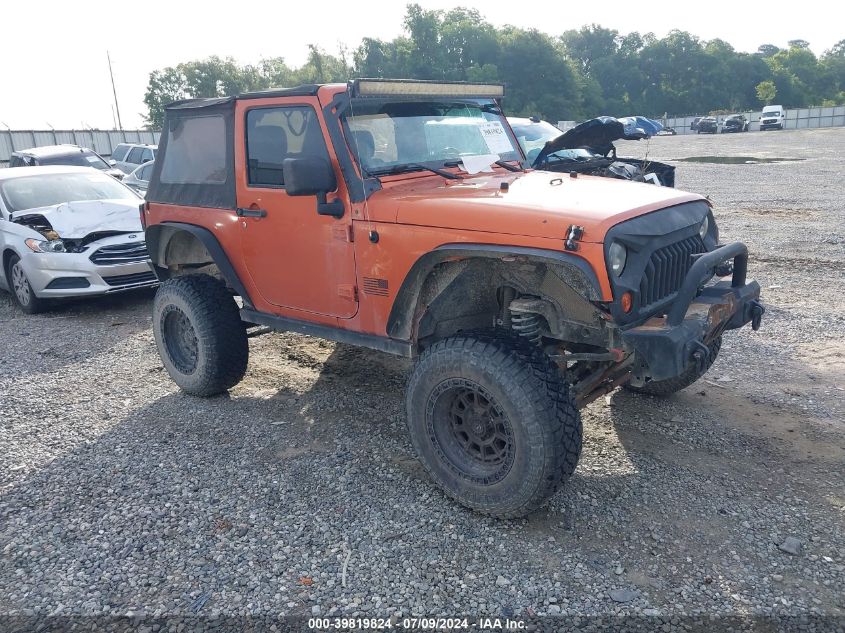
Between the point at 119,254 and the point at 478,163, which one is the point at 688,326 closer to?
the point at 478,163

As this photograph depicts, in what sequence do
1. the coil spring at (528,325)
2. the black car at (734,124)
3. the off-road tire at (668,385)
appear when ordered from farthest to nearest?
the black car at (734,124) → the off-road tire at (668,385) → the coil spring at (528,325)

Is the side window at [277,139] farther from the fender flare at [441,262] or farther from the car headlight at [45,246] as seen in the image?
the car headlight at [45,246]

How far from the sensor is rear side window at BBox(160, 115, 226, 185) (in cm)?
470

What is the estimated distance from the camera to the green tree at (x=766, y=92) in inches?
2992

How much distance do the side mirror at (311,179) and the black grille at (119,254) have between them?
4675 millimetres

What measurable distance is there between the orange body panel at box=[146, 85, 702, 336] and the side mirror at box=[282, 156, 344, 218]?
3.2 inches

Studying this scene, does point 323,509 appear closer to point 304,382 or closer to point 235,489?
point 235,489

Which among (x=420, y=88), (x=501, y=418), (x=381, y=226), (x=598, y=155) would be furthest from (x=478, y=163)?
(x=598, y=155)

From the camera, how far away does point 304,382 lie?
18.1 ft

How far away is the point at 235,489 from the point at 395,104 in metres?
2.50

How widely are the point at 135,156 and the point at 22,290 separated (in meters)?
10.5

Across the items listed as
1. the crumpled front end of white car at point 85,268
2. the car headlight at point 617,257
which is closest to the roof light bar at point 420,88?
the car headlight at point 617,257

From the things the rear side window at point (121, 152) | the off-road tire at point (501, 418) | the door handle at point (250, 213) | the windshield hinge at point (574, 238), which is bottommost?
the off-road tire at point (501, 418)

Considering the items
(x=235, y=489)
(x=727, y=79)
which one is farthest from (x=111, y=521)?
(x=727, y=79)
